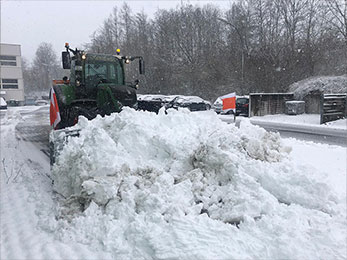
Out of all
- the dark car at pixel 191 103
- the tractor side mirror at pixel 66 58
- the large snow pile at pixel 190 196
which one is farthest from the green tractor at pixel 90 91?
the dark car at pixel 191 103

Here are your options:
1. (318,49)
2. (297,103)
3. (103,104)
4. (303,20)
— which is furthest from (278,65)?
(103,104)

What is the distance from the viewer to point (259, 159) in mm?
4500

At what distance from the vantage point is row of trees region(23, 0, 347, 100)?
23.8 m

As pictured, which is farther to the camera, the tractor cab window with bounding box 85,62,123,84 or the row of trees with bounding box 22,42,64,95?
the row of trees with bounding box 22,42,64,95

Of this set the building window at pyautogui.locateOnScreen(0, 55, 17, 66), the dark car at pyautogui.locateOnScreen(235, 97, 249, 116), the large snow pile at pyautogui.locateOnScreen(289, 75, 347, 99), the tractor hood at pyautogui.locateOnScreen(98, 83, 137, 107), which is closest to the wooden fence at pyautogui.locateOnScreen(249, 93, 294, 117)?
the dark car at pyautogui.locateOnScreen(235, 97, 249, 116)

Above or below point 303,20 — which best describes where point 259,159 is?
below

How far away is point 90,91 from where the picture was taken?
801cm

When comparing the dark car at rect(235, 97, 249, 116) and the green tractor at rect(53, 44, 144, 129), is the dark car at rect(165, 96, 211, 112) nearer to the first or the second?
the dark car at rect(235, 97, 249, 116)

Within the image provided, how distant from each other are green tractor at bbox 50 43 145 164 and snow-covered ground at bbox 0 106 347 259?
6.16ft

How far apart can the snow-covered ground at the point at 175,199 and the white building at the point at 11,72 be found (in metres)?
60.5

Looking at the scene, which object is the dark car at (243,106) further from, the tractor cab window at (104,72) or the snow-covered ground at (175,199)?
the snow-covered ground at (175,199)

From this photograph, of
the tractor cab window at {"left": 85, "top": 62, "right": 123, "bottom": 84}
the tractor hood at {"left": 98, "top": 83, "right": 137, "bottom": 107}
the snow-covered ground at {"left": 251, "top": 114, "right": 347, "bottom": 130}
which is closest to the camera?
the tractor hood at {"left": 98, "top": 83, "right": 137, "bottom": 107}

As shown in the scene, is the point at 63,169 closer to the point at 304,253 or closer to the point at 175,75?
the point at 304,253

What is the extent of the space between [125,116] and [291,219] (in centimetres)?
349
